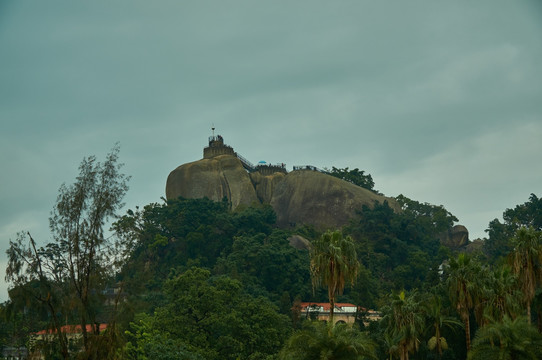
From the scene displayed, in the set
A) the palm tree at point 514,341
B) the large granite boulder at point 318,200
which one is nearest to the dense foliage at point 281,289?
the palm tree at point 514,341

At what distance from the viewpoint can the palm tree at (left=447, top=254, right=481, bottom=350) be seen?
39625mm

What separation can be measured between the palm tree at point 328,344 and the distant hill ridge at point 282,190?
6996 cm

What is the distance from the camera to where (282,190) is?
10962 centimetres

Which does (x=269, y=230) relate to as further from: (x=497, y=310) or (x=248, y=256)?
(x=497, y=310)

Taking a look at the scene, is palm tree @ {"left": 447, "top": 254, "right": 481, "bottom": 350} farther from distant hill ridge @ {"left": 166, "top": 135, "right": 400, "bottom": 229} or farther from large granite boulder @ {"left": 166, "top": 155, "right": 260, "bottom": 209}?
large granite boulder @ {"left": 166, "top": 155, "right": 260, "bottom": 209}

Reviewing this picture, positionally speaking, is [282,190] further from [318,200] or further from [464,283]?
[464,283]

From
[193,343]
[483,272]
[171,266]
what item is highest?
[171,266]

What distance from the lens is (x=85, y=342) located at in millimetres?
30984

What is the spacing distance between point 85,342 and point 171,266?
60.4 m

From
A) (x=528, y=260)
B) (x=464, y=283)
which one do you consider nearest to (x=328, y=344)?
(x=464, y=283)

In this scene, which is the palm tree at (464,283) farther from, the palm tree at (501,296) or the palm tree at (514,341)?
the palm tree at (514,341)

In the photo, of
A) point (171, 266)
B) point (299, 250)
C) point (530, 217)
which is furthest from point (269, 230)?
point (530, 217)

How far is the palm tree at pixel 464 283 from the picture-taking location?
39625 millimetres

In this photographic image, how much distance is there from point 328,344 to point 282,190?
256ft
